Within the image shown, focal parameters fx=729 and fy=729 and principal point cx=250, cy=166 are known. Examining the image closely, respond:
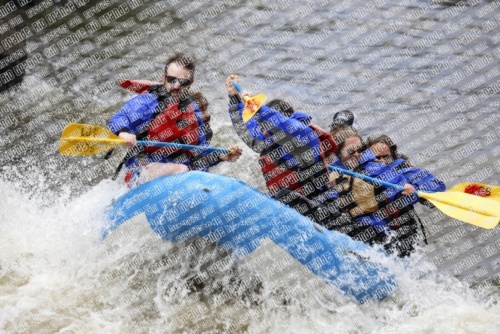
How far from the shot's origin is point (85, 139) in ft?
17.3

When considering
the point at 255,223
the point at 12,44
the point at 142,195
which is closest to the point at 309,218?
the point at 255,223

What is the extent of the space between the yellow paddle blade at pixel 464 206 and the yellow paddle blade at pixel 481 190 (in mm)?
124

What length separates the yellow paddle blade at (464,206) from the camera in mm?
4955

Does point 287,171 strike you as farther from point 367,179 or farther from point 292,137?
point 367,179

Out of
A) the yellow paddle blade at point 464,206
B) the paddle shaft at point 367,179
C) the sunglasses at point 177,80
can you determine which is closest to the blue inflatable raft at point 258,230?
the paddle shaft at point 367,179

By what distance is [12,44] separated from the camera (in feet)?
27.7

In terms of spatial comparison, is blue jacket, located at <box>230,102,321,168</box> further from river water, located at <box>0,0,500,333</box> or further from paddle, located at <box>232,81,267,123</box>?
river water, located at <box>0,0,500,333</box>

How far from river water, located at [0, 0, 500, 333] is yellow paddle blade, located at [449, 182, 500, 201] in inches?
21.8

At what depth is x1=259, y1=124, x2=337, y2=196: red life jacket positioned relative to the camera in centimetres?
503

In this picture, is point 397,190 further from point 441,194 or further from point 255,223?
point 255,223

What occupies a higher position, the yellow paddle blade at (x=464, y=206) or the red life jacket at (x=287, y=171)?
the red life jacket at (x=287, y=171)

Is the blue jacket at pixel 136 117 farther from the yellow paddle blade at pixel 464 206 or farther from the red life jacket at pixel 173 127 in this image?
the yellow paddle blade at pixel 464 206

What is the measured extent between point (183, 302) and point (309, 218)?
3.49ft

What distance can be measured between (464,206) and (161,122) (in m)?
2.23
